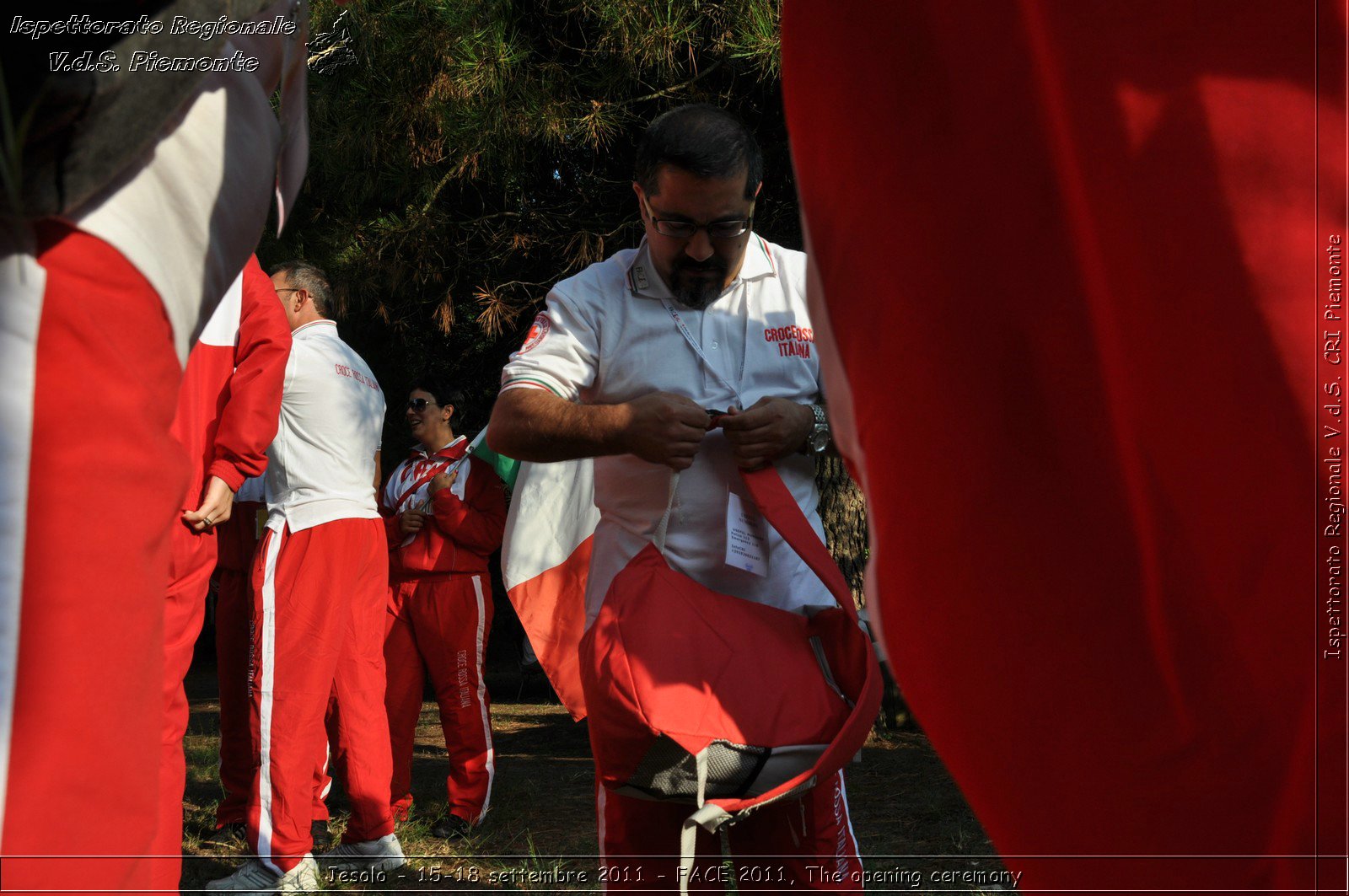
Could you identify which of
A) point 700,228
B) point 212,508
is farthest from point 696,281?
point 212,508

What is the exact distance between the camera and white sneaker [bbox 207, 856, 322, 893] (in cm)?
400

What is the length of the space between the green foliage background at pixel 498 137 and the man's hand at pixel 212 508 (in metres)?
2.34

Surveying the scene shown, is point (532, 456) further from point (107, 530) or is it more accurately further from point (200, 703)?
point (200, 703)

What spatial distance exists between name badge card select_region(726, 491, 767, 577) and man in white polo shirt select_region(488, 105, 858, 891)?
2cm

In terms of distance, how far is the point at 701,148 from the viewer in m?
2.23

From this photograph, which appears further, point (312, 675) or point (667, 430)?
point (312, 675)

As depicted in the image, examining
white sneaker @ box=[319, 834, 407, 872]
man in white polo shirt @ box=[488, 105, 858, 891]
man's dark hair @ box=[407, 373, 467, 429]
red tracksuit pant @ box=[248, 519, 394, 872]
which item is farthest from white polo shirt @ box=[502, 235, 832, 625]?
man's dark hair @ box=[407, 373, 467, 429]

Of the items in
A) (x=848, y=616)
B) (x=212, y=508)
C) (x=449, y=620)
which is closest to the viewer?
(x=848, y=616)

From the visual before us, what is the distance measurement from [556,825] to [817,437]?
3.47 metres

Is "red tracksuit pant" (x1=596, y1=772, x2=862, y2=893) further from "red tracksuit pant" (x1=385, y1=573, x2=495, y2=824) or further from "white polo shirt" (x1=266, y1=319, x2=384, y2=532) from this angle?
"red tracksuit pant" (x1=385, y1=573, x2=495, y2=824)

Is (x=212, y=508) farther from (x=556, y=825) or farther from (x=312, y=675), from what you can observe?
(x=556, y=825)

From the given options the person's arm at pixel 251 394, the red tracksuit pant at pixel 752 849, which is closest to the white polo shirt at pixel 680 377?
the red tracksuit pant at pixel 752 849

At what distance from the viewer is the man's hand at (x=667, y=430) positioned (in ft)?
6.94

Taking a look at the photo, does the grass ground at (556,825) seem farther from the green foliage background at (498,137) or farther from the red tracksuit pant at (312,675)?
the green foliage background at (498,137)
